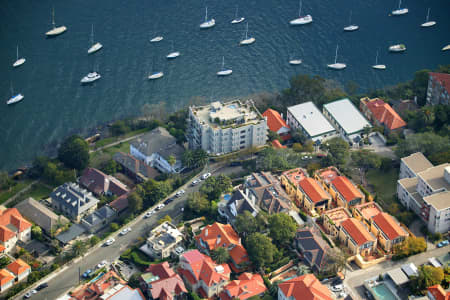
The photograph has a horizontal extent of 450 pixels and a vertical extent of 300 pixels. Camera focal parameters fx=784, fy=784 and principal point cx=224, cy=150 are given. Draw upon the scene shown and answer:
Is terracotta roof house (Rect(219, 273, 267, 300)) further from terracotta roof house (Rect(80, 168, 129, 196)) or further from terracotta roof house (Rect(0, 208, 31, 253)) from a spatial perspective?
terracotta roof house (Rect(0, 208, 31, 253))

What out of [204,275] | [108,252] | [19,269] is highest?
[204,275]

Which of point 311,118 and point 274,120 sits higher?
point 311,118

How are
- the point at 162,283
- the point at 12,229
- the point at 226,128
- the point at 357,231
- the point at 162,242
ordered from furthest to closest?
the point at 226,128 → the point at 12,229 → the point at 162,242 → the point at 357,231 → the point at 162,283

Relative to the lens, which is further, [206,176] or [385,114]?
[385,114]

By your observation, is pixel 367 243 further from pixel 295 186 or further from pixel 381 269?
pixel 295 186

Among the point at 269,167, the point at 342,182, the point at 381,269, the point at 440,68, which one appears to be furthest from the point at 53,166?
the point at 440,68

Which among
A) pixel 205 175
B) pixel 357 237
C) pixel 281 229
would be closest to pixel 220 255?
pixel 281 229

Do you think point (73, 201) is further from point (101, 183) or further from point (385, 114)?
point (385, 114)
